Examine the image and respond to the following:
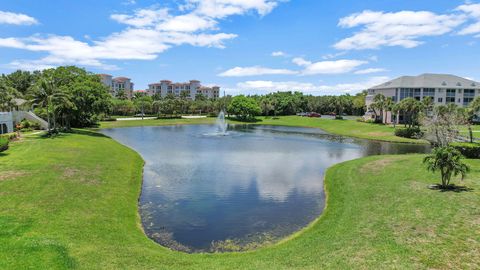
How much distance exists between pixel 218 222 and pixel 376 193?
14.5m

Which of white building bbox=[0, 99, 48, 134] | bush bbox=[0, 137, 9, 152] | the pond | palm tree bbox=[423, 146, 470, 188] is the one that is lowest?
the pond

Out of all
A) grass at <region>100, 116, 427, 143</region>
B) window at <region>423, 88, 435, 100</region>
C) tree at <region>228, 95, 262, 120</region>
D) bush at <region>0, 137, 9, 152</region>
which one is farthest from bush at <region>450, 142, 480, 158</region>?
tree at <region>228, 95, 262, 120</region>

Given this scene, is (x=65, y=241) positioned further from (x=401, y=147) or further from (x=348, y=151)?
(x=401, y=147)

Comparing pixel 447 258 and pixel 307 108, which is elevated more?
pixel 307 108

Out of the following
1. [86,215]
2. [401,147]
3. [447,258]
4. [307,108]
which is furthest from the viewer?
[307,108]

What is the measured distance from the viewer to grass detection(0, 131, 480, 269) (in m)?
15.9

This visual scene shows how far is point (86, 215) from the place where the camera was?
2312cm

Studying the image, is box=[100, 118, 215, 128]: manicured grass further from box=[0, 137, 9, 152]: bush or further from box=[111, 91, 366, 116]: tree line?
box=[0, 137, 9, 152]: bush

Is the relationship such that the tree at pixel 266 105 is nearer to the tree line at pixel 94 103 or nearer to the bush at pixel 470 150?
the tree line at pixel 94 103

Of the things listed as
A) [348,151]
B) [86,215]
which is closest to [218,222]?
[86,215]

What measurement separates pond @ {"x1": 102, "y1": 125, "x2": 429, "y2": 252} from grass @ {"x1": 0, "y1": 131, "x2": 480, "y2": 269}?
1606 mm

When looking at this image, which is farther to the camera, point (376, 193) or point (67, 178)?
point (67, 178)

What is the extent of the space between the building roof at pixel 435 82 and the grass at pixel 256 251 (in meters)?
81.3

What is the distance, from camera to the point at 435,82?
353 feet
